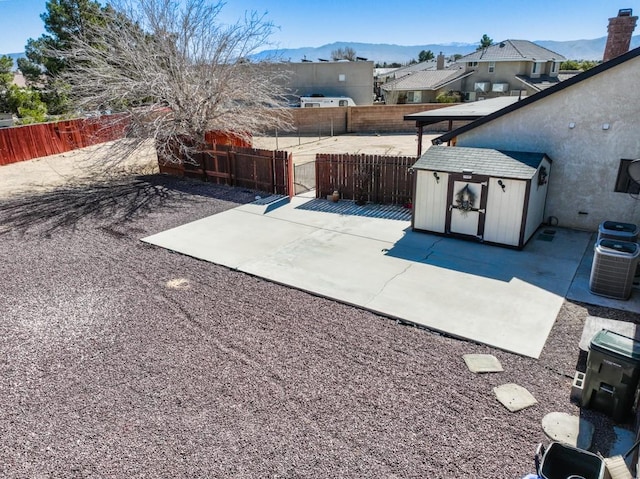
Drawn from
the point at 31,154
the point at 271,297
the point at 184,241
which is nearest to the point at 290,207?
the point at 184,241

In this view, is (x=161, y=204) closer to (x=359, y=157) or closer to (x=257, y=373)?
(x=359, y=157)

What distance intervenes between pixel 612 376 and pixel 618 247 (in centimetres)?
339

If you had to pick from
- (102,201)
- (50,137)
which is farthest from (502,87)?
(102,201)

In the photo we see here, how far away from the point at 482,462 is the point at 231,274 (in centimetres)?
558

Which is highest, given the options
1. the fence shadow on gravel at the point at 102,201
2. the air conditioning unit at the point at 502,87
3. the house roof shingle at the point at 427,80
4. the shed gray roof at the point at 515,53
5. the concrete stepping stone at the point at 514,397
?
the shed gray roof at the point at 515,53

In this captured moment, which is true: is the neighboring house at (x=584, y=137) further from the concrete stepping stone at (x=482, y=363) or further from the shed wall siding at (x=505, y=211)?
the concrete stepping stone at (x=482, y=363)

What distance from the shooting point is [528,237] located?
940cm

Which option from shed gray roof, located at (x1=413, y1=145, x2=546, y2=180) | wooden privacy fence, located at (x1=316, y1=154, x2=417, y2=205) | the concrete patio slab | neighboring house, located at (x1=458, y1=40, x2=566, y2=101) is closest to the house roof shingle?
neighboring house, located at (x1=458, y1=40, x2=566, y2=101)

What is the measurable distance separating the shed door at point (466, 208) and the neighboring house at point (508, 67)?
3527 centimetres

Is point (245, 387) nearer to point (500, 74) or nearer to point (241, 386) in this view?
point (241, 386)

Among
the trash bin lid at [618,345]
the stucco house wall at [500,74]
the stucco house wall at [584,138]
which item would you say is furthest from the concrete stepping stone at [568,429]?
the stucco house wall at [500,74]

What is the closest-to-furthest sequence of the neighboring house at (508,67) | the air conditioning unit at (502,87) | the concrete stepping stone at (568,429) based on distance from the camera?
the concrete stepping stone at (568,429), the neighboring house at (508,67), the air conditioning unit at (502,87)

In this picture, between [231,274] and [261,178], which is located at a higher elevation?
[261,178]

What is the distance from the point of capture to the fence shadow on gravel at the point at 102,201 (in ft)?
38.0
